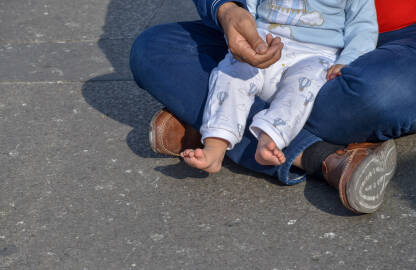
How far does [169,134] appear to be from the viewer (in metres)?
2.47

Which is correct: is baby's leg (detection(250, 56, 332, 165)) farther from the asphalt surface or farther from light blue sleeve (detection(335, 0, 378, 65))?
the asphalt surface

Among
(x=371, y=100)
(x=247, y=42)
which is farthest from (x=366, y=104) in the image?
(x=247, y=42)

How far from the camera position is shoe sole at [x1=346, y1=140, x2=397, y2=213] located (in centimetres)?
204

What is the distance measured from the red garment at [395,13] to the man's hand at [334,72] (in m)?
0.43


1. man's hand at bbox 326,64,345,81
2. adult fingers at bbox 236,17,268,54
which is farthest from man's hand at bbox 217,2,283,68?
man's hand at bbox 326,64,345,81

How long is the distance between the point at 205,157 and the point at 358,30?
75 centimetres

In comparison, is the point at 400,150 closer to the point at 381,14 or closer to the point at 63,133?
the point at 381,14

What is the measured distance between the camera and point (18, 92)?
3264 millimetres

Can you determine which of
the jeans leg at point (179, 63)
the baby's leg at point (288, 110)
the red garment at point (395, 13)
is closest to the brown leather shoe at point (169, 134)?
the jeans leg at point (179, 63)

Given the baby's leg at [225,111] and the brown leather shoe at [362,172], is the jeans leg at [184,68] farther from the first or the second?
the brown leather shoe at [362,172]

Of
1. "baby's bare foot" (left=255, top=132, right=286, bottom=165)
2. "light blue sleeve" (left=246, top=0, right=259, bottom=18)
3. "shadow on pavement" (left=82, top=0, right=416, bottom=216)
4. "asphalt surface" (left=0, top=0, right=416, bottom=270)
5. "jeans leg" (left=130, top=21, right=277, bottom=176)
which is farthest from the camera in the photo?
"light blue sleeve" (left=246, top=0, right=259, bottom=18)

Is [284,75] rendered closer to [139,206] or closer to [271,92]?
[271,92]

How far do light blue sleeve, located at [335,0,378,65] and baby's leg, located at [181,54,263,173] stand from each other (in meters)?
0.33

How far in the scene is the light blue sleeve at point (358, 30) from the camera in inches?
92.1
